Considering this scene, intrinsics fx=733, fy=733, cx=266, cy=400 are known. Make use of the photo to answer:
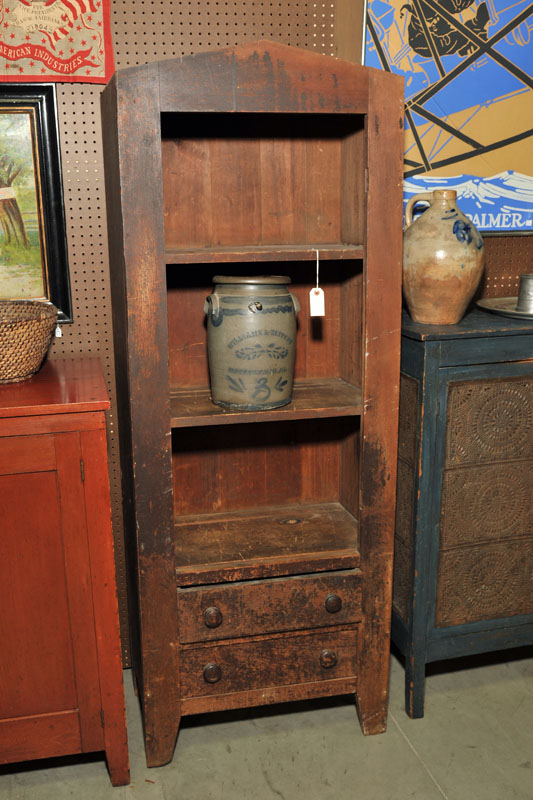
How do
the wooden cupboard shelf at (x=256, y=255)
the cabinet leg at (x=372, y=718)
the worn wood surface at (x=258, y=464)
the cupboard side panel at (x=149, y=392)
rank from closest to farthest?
the cupboard side panel at (x=149, y=392), the wooden cupboard shelf at (x=256, y=255), the cabinet leg at (x=372, y=718), the worn wood surface at (x=258, y=464)

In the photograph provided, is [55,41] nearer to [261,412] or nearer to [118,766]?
[261,412]

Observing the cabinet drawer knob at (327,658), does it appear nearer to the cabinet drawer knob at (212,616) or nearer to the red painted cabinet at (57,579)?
the cabinet drawer knob at (212,616)

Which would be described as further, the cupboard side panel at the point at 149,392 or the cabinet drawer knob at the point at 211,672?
the cabinet drawer knob at the point at 211,672

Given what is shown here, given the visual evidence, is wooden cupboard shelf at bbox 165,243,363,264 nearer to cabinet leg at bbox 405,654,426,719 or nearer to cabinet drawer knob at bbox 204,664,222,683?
cabinet drawer knob at bbox 204,664,222,683

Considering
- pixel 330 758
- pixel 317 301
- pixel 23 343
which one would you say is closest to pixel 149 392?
pixel 23 343

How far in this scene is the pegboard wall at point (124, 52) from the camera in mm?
2148

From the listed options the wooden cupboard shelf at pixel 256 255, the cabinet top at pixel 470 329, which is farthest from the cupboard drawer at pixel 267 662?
the wooden cupboard shelf at pixel 256 255

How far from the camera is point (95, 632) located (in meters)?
1.95

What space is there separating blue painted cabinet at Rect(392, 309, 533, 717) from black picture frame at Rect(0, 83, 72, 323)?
106 cm

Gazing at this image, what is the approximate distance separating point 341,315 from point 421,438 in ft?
1.59

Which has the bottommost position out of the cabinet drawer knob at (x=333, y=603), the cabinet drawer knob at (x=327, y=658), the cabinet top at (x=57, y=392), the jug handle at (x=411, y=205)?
the cabinet drawer knob at (x=327, y=658)

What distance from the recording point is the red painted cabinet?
181cm

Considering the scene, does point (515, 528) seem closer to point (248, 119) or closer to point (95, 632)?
point (95, 632)

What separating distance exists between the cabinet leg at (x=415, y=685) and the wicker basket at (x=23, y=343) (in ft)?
4.72
